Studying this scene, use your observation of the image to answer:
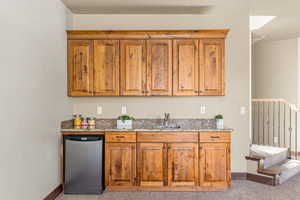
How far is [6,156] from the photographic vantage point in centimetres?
245

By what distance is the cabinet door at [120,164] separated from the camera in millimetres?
3748

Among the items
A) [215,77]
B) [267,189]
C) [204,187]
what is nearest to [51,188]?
[204,187]

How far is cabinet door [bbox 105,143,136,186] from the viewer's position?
3.75 m

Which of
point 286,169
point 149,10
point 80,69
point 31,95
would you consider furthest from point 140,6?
point 286,169

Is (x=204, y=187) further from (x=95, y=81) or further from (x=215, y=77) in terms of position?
(x=95, y=81)

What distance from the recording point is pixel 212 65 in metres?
4.04

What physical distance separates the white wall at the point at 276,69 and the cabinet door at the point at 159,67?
405 cm

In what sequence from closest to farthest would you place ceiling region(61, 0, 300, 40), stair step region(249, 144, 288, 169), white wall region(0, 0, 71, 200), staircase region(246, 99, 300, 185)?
1. white wall region(0, 0, 71, 200)
2. ceiling region(61, 0, 300, 40)
3. staircase region(246, 99, 300, 185)
4. stair step region(249, 144, 288, 169)

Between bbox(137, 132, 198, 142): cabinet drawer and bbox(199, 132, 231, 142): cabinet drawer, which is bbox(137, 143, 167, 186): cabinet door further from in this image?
bbox(199, 132, 231, 142): cabinet drawer

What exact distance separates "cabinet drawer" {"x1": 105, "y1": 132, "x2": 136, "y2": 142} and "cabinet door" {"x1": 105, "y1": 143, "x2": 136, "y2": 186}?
6cm

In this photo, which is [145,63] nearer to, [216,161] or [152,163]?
[152,163]

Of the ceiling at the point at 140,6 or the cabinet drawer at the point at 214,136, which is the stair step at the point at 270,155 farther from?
the ceiling at the point at 140,6

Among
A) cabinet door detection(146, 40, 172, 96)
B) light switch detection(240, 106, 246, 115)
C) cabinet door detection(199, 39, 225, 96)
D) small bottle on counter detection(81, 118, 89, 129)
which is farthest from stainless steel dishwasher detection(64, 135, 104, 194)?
light switch detection(240, 106, 246, 115)

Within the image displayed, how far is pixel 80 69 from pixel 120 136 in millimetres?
1223
